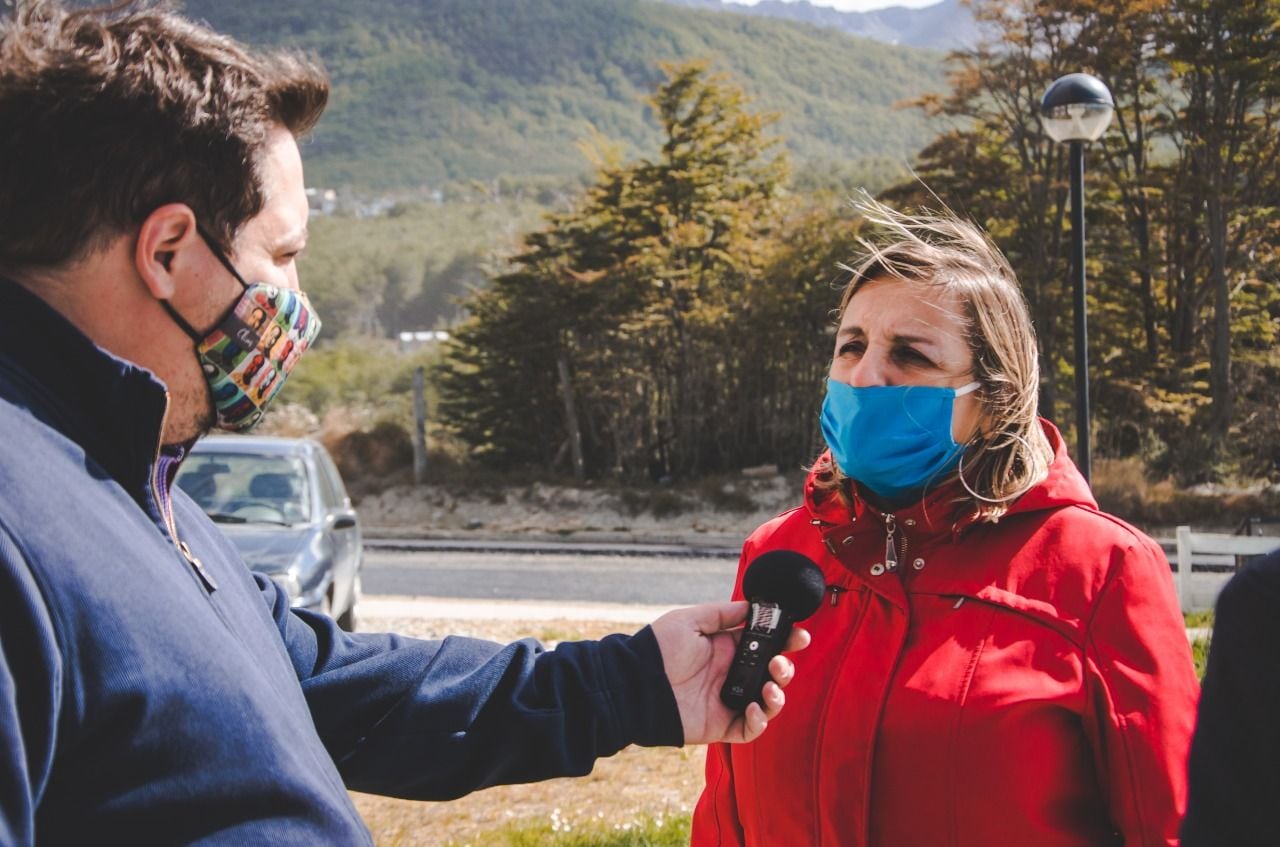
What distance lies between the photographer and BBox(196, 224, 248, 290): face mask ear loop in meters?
1.77

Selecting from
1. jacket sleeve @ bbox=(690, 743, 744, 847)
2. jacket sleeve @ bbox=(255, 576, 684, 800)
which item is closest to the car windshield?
jacket sleeve @ bbox=(690, 743, 744, 847)

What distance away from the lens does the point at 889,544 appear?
264 cm

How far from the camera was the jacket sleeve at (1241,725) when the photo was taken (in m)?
1.30

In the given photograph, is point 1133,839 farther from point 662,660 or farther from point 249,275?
point 249,275

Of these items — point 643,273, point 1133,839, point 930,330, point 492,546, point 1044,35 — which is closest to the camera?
point 1133,839

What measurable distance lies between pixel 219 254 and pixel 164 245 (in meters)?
0.14

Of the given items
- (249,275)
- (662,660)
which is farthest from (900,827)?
(249,275)

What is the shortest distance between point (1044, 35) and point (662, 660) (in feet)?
67.7

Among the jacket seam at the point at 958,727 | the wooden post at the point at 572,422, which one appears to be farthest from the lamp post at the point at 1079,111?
the wooden post at the point at 572,422

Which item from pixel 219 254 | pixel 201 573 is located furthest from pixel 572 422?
pixel 201 573

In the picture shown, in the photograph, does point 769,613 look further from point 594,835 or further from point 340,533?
point 340,533

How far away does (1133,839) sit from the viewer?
7.27 ft

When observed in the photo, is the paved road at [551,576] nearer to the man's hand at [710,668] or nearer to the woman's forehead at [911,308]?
the woman's forehead at [911,308]

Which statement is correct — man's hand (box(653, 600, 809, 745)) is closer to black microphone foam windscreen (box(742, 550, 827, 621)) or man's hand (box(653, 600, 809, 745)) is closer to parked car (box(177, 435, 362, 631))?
black microphone foam windscreen (box(742, 550, 827, 621))
